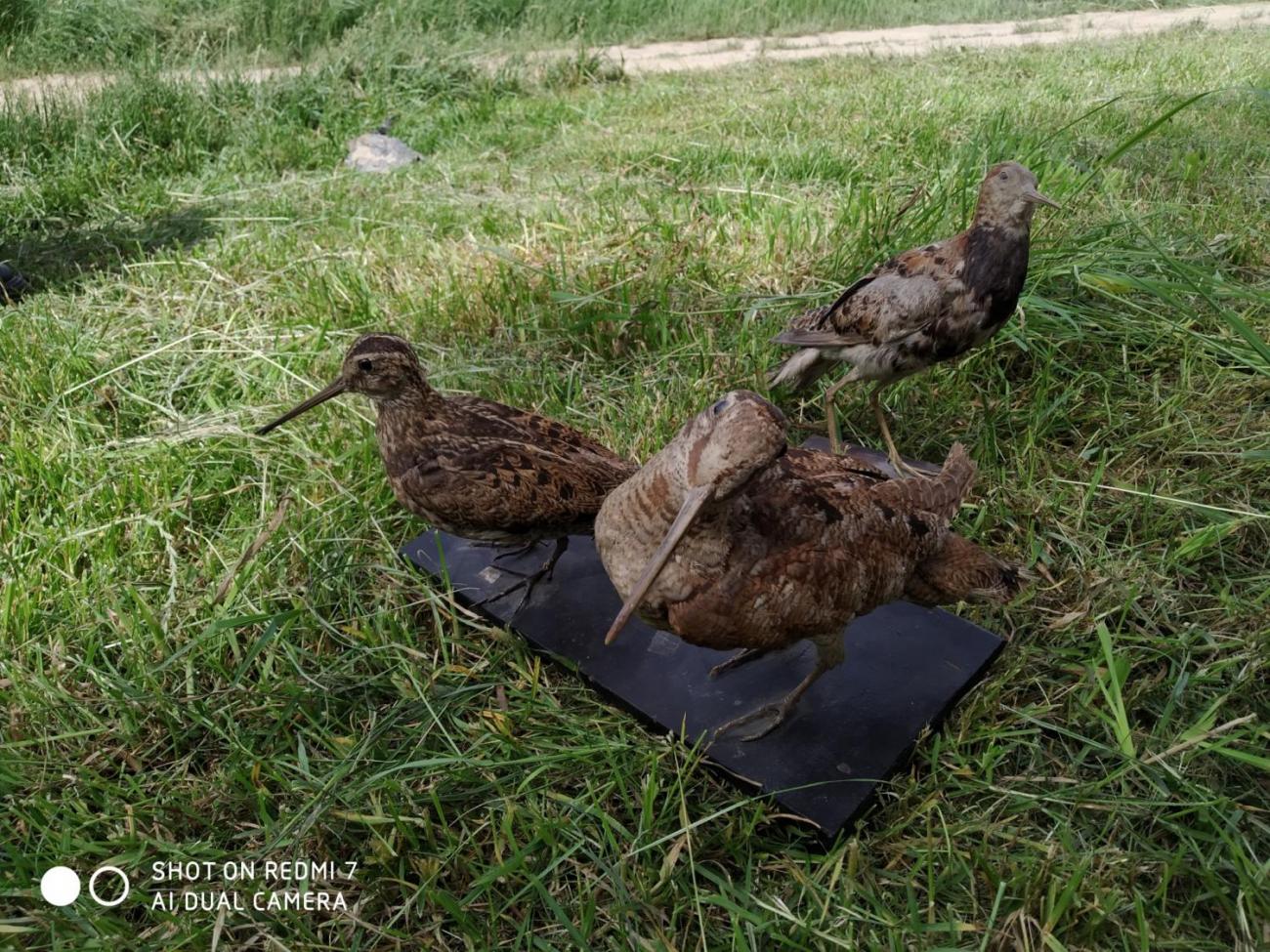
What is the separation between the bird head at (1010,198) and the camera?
9.91 feet

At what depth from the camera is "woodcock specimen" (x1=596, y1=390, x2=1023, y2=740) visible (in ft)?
6.50

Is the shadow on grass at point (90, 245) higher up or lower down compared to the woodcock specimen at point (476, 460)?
lower down

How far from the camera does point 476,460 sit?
9.02 feet

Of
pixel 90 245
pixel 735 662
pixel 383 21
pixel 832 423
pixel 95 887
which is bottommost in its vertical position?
pixel 95 887

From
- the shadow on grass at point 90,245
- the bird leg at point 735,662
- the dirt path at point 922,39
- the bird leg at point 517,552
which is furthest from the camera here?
the dirt path at point 922,39

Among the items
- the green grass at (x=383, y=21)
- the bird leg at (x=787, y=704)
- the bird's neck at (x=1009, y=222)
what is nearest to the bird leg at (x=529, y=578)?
the bird leg at (x=787, y=704)

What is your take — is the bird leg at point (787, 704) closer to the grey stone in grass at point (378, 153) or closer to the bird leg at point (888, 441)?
the bird leg at point (888, 441)

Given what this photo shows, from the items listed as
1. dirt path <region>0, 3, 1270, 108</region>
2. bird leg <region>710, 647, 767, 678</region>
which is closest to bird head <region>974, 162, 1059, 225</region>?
bird leg <region>710, 647, 767, 678</region>

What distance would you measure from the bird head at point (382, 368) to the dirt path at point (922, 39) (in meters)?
6.98

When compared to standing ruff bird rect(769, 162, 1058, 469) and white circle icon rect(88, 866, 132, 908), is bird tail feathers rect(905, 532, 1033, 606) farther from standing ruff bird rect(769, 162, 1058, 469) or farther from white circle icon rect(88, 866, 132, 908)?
white circle icon rect(88, 866, 132, 908)

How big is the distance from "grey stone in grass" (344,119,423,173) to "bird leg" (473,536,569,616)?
4596 millimetres

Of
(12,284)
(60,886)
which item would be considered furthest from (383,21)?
(60,886)

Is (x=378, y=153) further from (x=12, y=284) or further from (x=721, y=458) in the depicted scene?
(x=721, y=458)

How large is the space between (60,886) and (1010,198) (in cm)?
322
